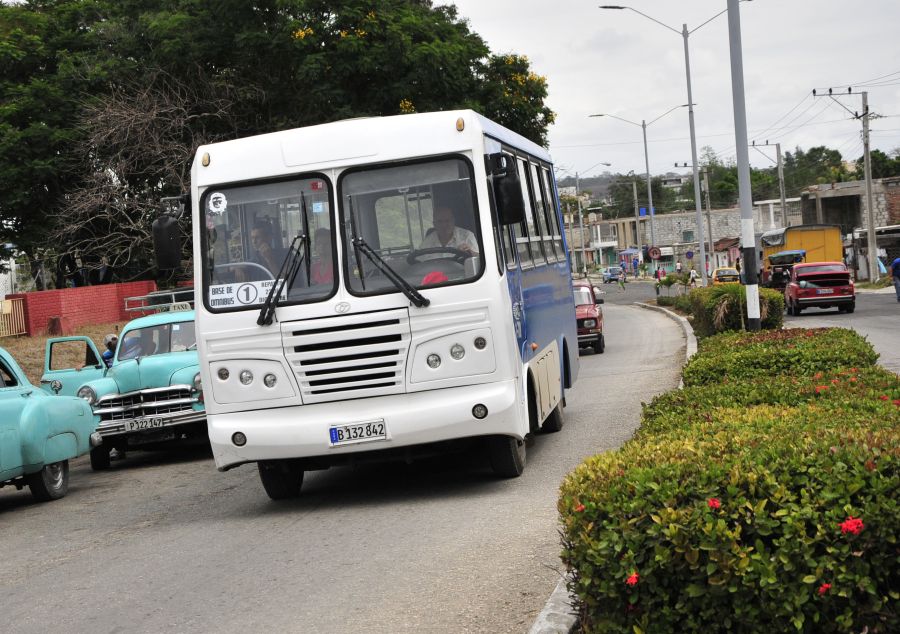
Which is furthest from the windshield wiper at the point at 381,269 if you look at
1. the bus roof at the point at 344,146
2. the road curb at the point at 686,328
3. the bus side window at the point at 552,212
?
the bus side window at the point at 552,212

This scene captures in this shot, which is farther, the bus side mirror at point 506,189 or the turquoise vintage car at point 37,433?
the turquoise vintage car at point 37,433

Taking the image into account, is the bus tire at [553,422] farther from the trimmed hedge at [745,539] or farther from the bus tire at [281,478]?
the trimmed hedge at [745,539]

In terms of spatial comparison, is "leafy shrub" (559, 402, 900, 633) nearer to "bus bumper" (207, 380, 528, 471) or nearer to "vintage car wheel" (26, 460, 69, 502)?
"bus bumper" (207, 380, 528, 471)

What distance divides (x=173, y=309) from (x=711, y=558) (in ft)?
48.8

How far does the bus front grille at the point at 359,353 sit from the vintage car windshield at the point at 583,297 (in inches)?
731

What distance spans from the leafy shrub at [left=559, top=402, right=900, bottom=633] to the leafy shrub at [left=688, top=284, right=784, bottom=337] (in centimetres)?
1408

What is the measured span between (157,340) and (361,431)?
25.3ft

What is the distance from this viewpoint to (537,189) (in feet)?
44.8

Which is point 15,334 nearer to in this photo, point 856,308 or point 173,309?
point 173,309

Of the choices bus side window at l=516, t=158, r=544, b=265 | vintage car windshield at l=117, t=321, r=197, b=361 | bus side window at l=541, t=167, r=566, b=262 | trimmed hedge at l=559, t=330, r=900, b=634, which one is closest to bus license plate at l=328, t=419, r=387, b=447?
bus side window at l=516, t=158, r=544, b=265

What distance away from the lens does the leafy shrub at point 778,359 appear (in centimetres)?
971

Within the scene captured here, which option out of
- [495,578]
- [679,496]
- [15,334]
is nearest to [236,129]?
[15,334]

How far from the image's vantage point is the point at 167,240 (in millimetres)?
10156

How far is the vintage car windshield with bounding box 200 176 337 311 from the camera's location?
9898mm
